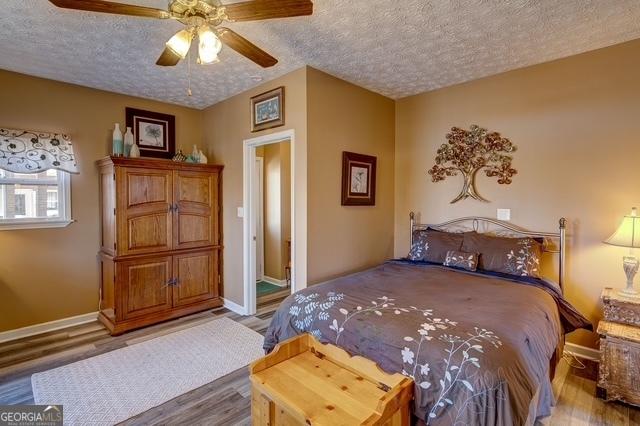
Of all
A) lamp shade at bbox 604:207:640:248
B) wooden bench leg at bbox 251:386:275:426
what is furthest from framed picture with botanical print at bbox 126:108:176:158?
lamp shade at bbox 604:207:640:248

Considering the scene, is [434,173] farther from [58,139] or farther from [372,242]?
[58,139]

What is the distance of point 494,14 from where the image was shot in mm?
2184

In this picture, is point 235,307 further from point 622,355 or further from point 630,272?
point 630,272

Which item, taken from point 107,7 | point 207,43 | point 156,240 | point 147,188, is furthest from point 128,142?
point 207,43

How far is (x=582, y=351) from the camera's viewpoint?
9.25ft

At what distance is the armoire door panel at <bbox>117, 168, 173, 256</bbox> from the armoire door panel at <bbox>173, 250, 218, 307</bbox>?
291 millimetres

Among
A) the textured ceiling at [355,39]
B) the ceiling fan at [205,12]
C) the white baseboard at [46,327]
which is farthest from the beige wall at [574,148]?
the white baseboard at [46,327]

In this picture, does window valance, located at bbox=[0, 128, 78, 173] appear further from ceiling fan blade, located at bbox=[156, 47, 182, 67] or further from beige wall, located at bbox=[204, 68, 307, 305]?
ceiling fan blade, located at bbox=[156, 47, 182, 67]

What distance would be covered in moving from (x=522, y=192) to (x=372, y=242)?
1612 mm

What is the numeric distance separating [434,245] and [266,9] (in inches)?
100

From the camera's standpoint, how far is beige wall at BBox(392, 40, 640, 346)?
264cm

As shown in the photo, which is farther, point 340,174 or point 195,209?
point 195,209

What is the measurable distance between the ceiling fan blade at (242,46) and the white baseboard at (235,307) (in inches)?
111

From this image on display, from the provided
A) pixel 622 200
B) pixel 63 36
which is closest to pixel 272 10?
pixel 63 36
